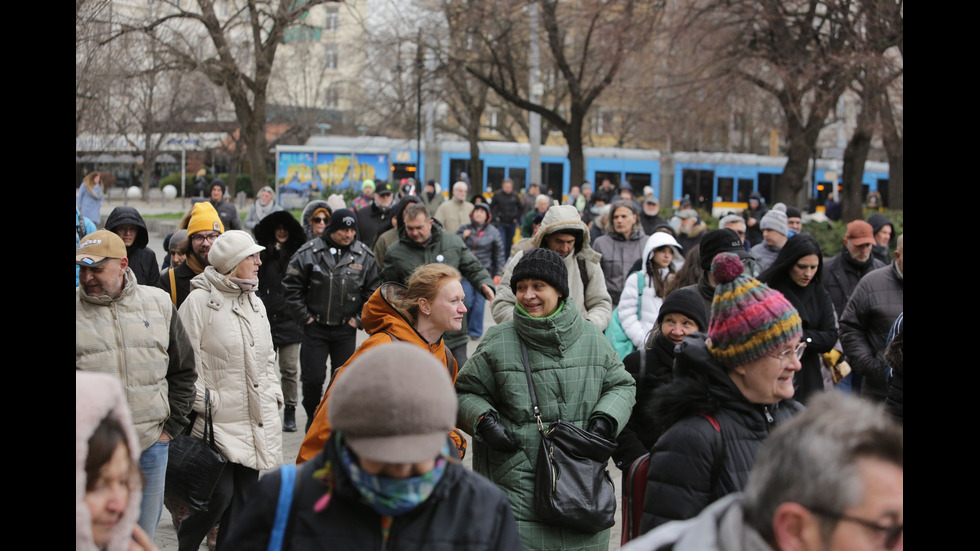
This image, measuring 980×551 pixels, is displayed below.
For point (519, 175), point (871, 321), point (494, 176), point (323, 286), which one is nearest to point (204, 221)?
point (323, 286)

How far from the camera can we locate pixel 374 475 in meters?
2.33

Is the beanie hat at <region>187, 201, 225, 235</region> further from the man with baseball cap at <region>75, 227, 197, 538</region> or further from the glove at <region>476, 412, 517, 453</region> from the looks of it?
the glove at <region>476, 412, 517, 453</region>

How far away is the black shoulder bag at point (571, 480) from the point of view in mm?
4352

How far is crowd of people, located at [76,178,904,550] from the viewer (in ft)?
7.22

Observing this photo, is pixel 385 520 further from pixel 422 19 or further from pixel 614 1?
pixel 422 19

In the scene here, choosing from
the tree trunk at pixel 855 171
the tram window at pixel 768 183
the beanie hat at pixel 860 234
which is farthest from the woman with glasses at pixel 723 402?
the tram window at pixel 768 183

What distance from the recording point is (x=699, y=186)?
40688 millimetres

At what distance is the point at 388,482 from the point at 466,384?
7.66 feet

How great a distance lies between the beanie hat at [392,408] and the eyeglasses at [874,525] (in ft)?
2.65

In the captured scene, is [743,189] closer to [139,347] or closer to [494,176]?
[494,176]

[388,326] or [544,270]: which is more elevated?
[544,270]

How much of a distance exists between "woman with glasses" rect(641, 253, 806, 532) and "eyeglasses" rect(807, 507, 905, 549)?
1.05 m

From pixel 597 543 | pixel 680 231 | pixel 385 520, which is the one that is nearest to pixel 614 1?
pixel 680 231
